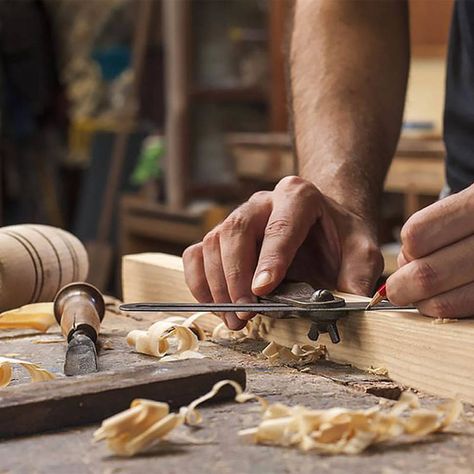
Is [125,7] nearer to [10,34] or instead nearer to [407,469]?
[10,34]

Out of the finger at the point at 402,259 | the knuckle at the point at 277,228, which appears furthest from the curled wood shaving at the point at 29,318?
the finger at the point at 402,259

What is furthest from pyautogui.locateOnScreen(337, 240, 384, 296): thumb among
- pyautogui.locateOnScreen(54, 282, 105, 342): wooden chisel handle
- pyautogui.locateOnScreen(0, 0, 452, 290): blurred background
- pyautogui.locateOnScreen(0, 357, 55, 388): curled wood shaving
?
pyautogui.locateOnScreen(0, 0, 452, 290): blurred background

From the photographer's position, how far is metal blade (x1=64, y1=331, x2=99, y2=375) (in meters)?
1.20

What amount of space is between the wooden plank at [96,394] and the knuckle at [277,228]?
0.36 metres

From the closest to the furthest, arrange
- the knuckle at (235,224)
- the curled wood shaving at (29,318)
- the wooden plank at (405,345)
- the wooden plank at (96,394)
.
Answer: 1. the wooden plank at (96,394)
2. the wooden plank at (405,345)
3. the knuckle at (235,224)
4. the curled wood shaving at (29,318)

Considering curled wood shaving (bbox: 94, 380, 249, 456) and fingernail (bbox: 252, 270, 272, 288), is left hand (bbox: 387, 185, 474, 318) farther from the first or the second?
curled wood shaving (bbox: 94, 380, 249, 456)

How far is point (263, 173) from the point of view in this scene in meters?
4.05

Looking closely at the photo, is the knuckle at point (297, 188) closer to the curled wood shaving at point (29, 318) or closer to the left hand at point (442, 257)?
the left hand at point (442, 257)

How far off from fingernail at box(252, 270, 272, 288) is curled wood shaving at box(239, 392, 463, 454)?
41cm

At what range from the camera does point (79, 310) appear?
1.44 metres

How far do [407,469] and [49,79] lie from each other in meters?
6.42

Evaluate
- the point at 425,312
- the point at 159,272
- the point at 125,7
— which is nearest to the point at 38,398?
the point at 425,312

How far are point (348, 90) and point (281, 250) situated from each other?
0.66 metres

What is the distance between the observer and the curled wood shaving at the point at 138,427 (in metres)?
0.91
